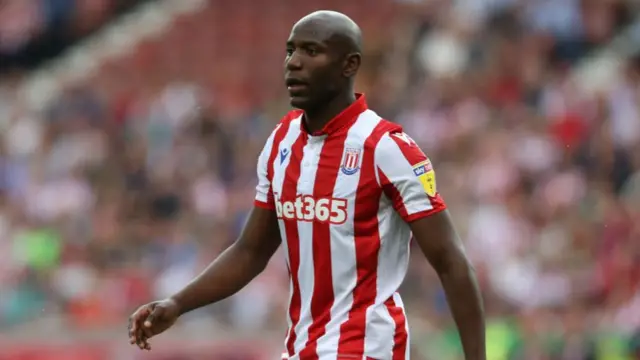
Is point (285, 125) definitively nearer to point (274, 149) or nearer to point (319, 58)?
point (274, 149)

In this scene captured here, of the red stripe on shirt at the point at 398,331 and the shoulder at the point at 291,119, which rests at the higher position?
the shoulder at the point at 291,119

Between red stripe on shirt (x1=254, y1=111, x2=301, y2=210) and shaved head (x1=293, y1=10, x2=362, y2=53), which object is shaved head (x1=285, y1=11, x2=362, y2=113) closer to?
shaved head (x1=293, y1=10, x2=362, y2=53)

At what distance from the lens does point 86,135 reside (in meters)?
15.1

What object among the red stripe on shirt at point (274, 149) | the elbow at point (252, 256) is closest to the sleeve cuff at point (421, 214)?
the red stripe on shirt at point (274, 149)

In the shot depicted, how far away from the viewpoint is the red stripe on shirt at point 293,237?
5.29 meters

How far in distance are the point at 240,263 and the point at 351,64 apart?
3.12 feet

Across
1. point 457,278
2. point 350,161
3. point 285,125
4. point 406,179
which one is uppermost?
point 285,125

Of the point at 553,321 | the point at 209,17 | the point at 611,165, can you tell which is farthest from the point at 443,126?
A: the point at 209,17

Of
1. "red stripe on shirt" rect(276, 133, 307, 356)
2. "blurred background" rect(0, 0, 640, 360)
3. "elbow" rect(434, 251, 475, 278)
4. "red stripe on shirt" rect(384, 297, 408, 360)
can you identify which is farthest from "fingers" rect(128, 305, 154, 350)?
"blurred background" rect(0, 0, 640, 360)

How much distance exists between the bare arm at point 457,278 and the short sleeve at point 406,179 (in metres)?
0.04

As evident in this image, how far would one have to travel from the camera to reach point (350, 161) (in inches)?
203

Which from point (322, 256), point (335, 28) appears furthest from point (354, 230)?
point (335, 28)

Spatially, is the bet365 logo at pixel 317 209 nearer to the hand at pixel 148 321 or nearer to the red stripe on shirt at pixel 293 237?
the red stripe on shirt at pixel 293 237

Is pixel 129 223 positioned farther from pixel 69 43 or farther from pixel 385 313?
pixel 385 313
